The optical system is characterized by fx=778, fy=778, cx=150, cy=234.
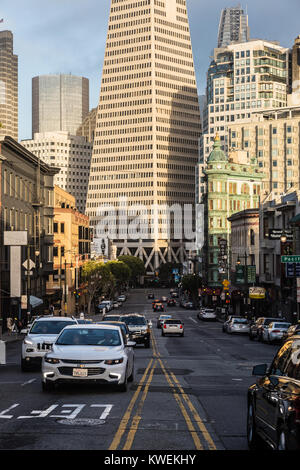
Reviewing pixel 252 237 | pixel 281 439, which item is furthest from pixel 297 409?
pixel 252 237

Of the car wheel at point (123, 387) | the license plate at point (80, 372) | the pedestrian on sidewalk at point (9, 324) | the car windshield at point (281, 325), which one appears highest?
the license plate at point (80, 372)

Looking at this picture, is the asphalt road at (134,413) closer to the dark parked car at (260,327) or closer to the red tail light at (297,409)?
the red tail light at (297,409)

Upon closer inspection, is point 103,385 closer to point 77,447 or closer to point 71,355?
point 71,355

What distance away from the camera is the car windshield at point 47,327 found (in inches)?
1028

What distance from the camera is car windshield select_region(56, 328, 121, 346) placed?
63.5 ft

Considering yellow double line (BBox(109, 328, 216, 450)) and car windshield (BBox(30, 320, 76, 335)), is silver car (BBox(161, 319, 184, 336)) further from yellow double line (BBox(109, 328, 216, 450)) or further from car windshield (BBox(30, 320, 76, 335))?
yellow double line (BBox(109, 328, 216, 450))

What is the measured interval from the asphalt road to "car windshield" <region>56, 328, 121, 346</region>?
1128 mm

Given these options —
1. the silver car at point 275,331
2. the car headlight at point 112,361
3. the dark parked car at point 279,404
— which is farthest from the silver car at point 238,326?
the dark parked car at point 279,404

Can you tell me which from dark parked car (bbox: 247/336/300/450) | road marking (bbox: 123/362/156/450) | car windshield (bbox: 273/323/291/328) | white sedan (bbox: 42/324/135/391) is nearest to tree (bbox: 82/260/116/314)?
car windshield (bbox: 273/323/291/328)

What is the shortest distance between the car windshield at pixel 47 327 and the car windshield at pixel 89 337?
21.0 ft

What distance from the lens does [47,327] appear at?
86.5 feet
